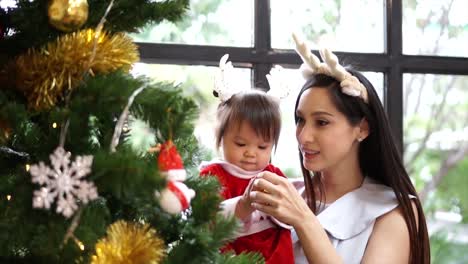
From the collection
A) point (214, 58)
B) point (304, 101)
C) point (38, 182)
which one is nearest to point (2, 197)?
point (38, 182)

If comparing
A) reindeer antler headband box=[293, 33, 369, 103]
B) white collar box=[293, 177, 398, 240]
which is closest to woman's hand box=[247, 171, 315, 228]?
white collar box=[293, 177, 398, 240]

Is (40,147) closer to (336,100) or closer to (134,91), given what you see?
(134,91)

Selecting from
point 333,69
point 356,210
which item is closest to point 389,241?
point 356,210

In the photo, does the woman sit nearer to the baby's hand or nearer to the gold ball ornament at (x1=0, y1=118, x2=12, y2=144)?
the baby's hand

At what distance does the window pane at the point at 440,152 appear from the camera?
2.32 metres

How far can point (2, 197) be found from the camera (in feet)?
3.07

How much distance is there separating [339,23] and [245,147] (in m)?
0.92

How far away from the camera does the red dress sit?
1.52 meters

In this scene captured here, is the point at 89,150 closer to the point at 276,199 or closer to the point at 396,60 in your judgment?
the point at 276,199

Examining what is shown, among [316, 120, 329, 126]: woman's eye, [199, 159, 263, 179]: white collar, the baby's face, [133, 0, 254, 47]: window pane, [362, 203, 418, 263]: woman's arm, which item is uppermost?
[133, 0, 254, 47]: window pane

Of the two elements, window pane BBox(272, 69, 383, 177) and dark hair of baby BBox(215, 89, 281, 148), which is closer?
dark hair of baby BBox(215, 89, 281, 148)

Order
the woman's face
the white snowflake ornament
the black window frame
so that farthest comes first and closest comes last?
the black window frame < the woman's face < the white snowflake ornament

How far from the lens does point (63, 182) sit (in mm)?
854

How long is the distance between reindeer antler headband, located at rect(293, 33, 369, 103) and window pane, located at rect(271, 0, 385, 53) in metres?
0.51
